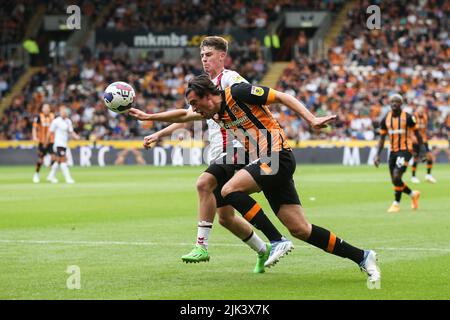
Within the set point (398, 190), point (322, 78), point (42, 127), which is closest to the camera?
point (398, 190)

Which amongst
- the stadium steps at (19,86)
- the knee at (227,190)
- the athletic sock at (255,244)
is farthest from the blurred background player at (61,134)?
the stadium steps at (19,86)

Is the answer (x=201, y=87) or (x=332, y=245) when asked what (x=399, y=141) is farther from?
(x=201, y=87)

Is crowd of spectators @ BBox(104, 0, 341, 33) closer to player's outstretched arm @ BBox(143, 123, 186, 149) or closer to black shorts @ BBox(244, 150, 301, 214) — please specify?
player's outstretched arm @ BBox(143, 123, 186, 149)

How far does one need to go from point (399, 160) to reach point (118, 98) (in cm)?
1098

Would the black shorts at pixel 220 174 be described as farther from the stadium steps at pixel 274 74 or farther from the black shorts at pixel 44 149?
the stadium steps at pixel 274 74

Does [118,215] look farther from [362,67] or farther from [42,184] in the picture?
[362,67]

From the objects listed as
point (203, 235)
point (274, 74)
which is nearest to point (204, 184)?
point (203, 235)

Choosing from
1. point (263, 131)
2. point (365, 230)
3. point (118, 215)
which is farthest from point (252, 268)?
point (118, 215)

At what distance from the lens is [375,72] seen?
48312 millimetres

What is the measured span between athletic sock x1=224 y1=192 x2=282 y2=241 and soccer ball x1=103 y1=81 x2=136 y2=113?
1.45 meters

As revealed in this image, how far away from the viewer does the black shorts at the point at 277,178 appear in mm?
9820

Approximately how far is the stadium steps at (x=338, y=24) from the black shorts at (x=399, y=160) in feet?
107

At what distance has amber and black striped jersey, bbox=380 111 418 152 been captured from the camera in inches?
804

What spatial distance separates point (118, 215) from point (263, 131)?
923cm
